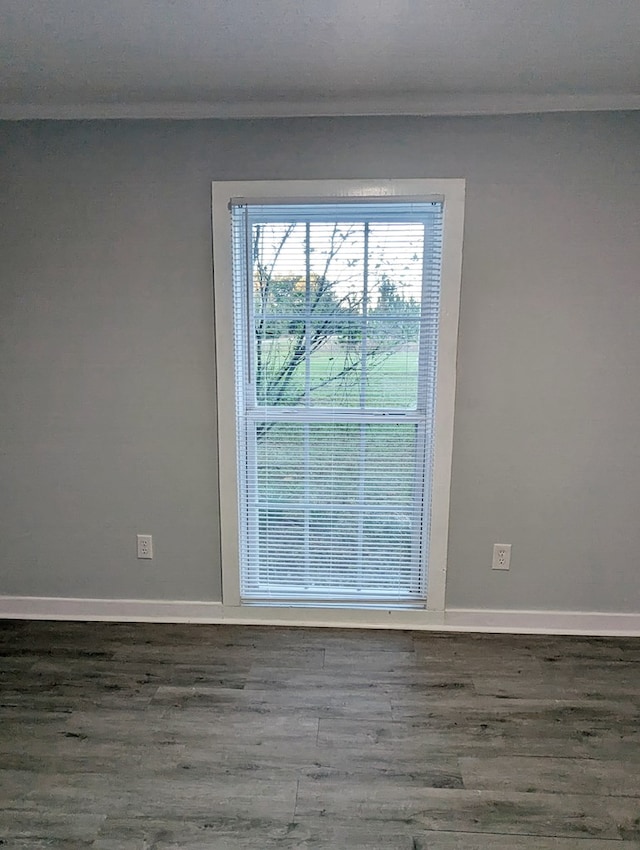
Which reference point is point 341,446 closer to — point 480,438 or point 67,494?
point 480,438

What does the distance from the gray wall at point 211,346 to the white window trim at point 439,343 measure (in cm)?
5

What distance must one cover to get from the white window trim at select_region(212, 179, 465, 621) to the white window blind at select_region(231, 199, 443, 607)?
38 mm

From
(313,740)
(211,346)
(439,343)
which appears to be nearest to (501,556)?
(439,343)

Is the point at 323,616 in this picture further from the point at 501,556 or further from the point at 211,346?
the point at 211,346

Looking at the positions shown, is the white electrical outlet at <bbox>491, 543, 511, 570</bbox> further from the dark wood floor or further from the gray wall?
the dark wood floor

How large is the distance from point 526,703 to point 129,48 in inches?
106

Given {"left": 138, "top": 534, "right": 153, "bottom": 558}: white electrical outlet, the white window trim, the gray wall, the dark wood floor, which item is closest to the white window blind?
Answer: the white window trim

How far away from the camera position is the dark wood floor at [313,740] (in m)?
1.60

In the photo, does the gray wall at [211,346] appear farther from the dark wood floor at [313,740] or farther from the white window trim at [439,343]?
the dark wood floor at [313,740]

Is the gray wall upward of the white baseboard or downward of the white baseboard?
upward

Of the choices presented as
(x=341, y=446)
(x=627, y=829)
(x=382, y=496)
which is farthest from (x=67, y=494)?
(x=627, y=829)

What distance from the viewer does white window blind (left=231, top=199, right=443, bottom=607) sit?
2412 millimetres

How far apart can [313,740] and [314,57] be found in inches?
91.0

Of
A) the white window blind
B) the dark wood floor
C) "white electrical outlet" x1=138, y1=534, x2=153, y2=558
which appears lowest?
the dark wood floor
